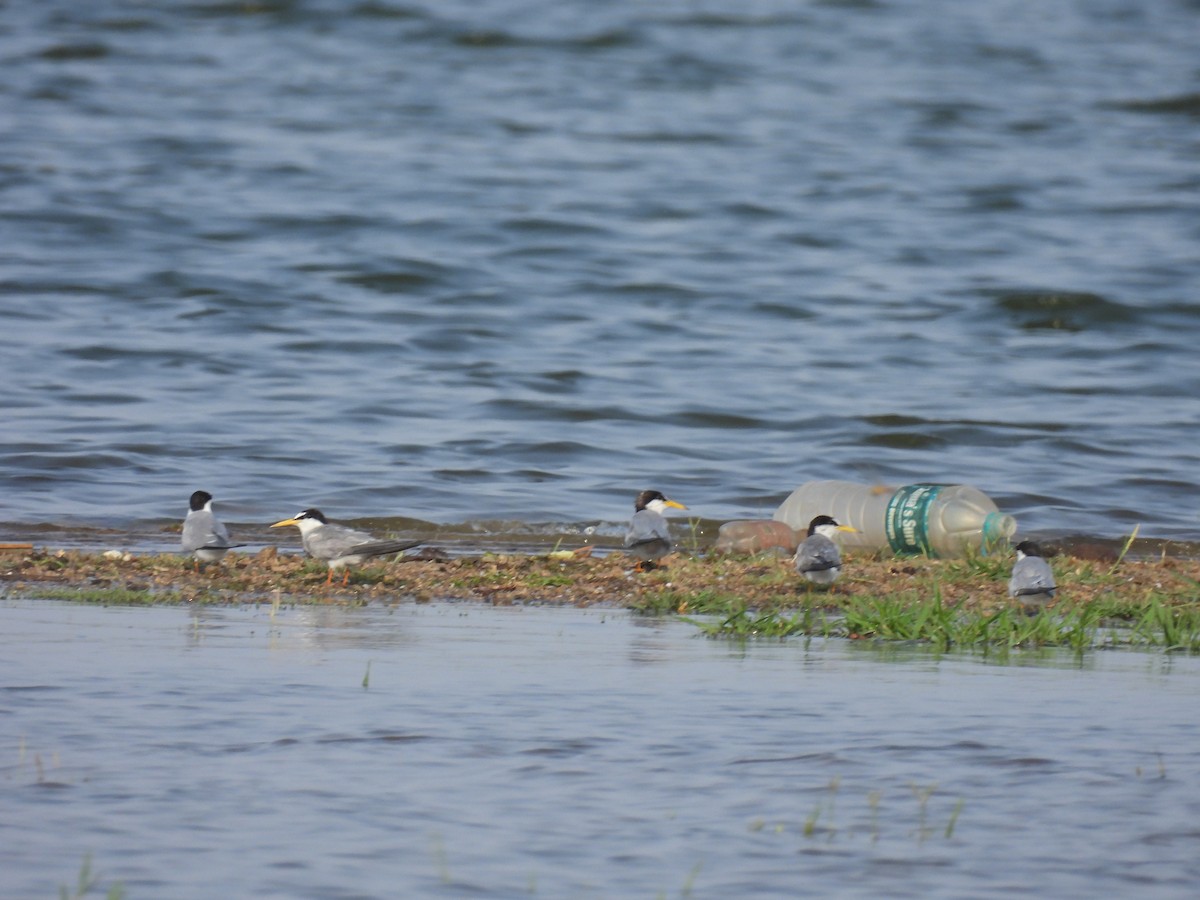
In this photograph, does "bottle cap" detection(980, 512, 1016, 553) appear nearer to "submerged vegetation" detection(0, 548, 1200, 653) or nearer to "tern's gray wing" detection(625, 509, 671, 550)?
"submerged vegetation" detection(0, 548, 1200, 653)

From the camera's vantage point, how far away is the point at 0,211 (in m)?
27.2

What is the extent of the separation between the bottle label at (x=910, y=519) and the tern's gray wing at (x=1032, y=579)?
2602mm

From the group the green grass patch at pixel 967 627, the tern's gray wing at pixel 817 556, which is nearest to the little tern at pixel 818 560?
the tern's gray wing at pixel 817 556

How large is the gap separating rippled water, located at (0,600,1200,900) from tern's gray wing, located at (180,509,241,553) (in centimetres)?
203

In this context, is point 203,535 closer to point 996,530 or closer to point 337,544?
point 337,544

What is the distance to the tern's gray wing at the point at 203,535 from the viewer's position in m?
9.09

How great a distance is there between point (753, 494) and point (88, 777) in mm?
9484

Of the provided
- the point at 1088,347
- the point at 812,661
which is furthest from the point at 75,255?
the point at 812,661

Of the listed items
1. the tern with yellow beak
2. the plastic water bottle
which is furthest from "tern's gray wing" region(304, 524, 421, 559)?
the plastic water bottle

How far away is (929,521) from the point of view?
10.9m

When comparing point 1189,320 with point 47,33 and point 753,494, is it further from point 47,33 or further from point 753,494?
point 47,33

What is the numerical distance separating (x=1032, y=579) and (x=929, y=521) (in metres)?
2.86

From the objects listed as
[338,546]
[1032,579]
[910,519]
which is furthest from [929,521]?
[338,546]

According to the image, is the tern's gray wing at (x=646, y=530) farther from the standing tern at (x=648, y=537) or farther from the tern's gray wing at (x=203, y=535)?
the tern's gray wing at (x=203, y=535)
